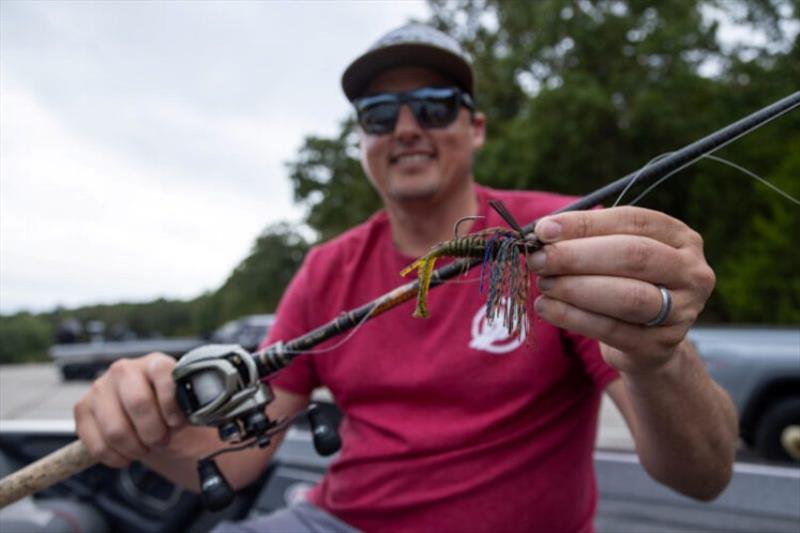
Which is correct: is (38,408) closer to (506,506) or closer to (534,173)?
(506,506)

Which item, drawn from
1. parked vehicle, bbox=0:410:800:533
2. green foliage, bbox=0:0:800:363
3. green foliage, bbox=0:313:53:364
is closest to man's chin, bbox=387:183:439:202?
parked vehicle, bbox=0:410:800:533

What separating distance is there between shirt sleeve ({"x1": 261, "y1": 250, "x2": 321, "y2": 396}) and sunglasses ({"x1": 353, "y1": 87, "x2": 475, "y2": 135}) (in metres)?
0.65

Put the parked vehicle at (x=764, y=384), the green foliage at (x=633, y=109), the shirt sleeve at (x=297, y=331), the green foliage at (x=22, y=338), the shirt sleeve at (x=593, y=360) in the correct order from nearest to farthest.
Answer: the shirt sleeve at (x=593, y=360) → the shirt sleeve at (x=297, y=331) → the green foliage at (x=22, y=338) → the parked vehicle at (x=764, y=384) → the green foliage at (x=633, y=109)

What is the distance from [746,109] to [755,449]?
42.6 feet


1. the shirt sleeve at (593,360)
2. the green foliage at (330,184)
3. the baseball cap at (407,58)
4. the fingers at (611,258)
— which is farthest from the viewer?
the green foliage at (330,184)

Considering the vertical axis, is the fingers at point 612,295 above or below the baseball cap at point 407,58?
below

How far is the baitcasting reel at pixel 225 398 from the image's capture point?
1.57 m

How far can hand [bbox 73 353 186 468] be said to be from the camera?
169cm

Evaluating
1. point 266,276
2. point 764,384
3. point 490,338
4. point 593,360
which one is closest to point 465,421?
point 490,338

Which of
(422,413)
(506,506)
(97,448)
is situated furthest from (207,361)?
(506,506)

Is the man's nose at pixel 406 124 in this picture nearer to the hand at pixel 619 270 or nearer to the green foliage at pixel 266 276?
the hand at pixel 619 270

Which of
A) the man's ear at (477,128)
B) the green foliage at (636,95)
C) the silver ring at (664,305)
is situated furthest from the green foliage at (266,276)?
the green foliage at (636,95)

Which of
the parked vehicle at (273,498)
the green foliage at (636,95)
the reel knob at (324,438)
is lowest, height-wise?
the parked vehicle at (273,498)

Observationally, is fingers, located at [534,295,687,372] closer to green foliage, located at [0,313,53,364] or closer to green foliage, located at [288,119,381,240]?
green foliage, located at [0,313,53,364]
